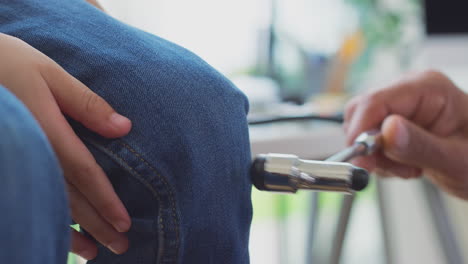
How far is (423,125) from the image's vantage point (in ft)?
2.43

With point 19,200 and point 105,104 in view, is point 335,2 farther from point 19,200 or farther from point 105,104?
point 19,200

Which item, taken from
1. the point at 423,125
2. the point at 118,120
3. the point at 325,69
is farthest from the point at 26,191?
the point at 325,69

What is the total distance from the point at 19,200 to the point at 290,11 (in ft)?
5.24

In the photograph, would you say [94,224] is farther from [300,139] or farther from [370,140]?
[300,139]

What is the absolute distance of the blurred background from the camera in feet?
3.74

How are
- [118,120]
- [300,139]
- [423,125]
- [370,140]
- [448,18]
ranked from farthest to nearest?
[448,18] → [300,139] → [423,125] → [370,140] → [118,120]

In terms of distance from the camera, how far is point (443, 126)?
2.37 ft

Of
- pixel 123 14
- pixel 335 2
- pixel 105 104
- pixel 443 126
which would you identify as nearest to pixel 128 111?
pixel 105 104

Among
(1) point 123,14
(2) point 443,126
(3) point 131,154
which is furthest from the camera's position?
(1) point 123,14

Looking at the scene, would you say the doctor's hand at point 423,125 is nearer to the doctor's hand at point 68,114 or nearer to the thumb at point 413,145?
the thumb at point 413,145

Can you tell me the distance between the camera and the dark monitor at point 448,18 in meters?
1.34

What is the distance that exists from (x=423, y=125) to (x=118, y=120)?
0.52m

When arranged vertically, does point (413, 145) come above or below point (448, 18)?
below

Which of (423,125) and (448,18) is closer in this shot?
(423,125)
